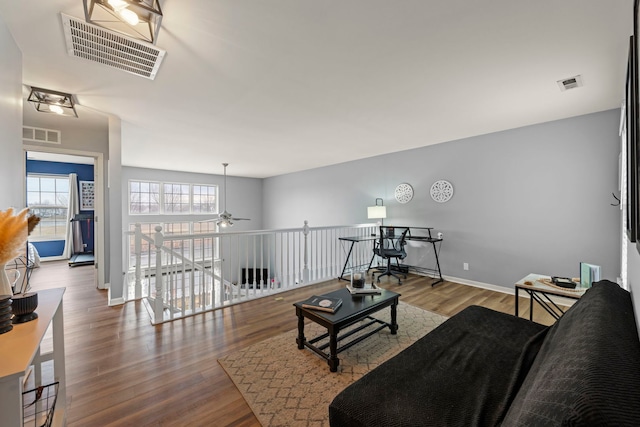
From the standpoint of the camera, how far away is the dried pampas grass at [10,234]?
1.11 meters

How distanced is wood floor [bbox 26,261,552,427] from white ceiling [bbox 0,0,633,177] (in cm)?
245

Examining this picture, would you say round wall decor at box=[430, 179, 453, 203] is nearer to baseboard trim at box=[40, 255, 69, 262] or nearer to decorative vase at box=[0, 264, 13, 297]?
Answer: decorative vase at box=[0, 264, 13, 297]

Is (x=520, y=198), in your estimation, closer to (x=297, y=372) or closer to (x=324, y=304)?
(x=324, y=304)

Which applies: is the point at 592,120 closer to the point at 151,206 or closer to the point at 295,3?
the point at 295,3

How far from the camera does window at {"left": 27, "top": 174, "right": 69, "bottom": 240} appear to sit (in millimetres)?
6641

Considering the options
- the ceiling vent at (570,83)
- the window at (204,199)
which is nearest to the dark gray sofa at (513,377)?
the ceiling vent at (570,83)

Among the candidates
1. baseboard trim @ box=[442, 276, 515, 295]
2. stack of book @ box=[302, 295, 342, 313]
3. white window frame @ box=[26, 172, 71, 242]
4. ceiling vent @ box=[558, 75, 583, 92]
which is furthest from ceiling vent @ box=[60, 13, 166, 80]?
white window frame @ box=[26, 172, 71, 242]

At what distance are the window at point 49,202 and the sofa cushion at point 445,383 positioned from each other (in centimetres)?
892

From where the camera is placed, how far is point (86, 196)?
704 cm

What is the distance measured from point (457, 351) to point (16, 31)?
3538 mm

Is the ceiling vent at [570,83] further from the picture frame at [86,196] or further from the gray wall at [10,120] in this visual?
the picture frame at [86,196]

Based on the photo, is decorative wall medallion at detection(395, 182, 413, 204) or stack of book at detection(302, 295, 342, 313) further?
decorative wall medallion at detection(395, 182, 413, 204)

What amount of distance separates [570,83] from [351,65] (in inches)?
85.4

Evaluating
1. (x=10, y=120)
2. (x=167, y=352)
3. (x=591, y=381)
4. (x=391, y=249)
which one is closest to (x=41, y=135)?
(x=10, y=120)
